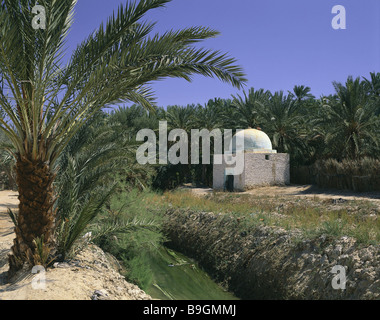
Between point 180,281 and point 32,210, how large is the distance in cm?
573

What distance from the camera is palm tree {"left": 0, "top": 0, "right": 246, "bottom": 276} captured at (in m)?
5.66

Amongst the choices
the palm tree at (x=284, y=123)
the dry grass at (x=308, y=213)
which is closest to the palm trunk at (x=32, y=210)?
the dry grass at (x=308, y=213)

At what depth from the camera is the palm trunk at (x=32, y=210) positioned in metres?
5.94

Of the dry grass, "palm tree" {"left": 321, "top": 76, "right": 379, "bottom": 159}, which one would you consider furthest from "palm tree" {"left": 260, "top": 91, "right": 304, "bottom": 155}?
the dry grass

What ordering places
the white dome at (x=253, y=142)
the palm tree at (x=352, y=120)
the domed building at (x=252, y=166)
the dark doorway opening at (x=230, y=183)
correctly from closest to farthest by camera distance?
the palm tree at (x=352, y=120), the domed building at (x=252, y=166), the white dome at (x=253, y=142), the dark doorway opening at (x=230, y=183)

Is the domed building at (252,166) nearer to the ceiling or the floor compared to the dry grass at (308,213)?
nearer to the ceiling

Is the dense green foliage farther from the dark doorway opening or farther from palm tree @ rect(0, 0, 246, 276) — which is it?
palm tree @ rect(0, 0, 246, 276)

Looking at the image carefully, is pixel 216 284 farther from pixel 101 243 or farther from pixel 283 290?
pixel 101 243

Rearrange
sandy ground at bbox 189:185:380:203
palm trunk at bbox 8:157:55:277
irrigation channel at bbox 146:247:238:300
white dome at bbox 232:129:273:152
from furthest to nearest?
white dome at bbox 232:129:273:152 → sandy ground at bbox 189:185:380:203 → irrigation channel at bbox 146:247:238:300 → palm trunk at bbox 8:157:55:277

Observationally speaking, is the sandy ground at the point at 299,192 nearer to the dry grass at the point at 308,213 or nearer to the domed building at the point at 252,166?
the domed building at the point at 252,166

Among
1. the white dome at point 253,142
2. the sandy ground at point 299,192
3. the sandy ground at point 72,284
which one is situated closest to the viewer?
the sandy ground at point 72,284

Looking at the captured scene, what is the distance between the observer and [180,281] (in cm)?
1042

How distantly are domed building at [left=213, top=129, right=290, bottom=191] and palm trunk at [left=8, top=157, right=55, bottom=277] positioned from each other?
62.4ft

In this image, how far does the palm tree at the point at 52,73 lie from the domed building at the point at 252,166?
58.8 feet
